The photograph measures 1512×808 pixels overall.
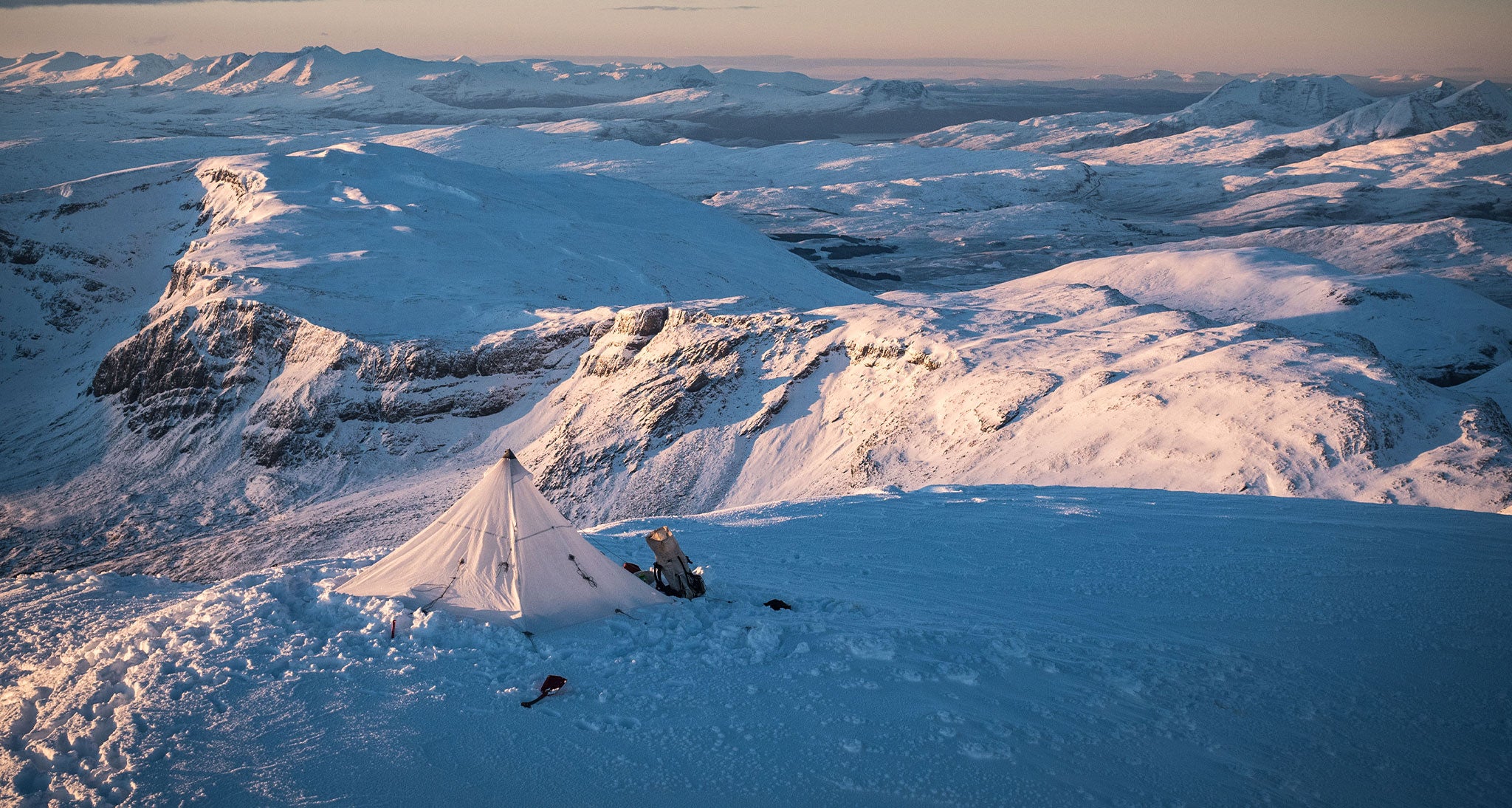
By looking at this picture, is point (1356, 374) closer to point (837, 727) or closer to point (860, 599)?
point (860, 599)

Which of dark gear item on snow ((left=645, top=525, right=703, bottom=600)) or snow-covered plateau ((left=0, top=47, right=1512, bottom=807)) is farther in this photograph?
dark gear item on snow ((left=645, top=525, right=703, bottom=600))

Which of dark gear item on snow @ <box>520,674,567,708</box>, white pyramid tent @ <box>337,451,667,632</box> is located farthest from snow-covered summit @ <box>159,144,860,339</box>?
dark gear item on snow @ <box>520,674,567,708</box>

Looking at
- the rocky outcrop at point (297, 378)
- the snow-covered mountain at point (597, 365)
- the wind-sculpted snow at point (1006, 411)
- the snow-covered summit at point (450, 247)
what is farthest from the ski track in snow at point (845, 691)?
the snow-covered summit at point (450, 247)

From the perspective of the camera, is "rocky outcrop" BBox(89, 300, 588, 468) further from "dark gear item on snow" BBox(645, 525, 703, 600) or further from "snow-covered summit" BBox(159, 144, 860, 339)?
"dark gear item on snow" BBox(645, 525, 703, 600)

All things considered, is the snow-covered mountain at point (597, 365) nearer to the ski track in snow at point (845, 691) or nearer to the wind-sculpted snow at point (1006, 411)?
the wind-sculpted snow at point (1006, 411)

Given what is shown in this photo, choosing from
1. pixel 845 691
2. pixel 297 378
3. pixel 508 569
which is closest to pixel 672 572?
pixel 508 569

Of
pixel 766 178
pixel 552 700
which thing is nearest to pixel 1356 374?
pixel 552 700
